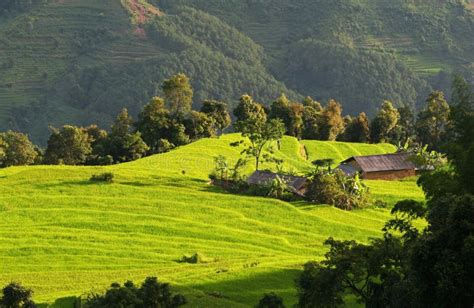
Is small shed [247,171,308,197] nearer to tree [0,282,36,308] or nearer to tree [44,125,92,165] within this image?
tree [44,125,92,165]

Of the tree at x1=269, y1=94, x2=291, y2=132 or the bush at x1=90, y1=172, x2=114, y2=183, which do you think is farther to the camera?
the tree at x1=269, y1=94, x2=291, y2=132

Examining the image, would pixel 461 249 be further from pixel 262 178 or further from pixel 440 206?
pixel 262 178

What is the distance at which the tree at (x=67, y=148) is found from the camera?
120 meters

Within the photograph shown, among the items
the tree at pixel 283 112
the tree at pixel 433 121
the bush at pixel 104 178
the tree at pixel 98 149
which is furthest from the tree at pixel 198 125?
the bush at pixel 104 178

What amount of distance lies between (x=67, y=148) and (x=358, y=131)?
5611 cm

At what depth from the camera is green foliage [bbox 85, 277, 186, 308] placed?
37812 mm

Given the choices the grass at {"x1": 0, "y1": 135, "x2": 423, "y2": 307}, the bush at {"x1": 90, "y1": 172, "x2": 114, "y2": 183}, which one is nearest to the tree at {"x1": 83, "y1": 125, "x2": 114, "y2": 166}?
the grass at {"x1": 0, "y1": 135, "x2": 423, "y2": 307}

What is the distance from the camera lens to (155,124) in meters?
127

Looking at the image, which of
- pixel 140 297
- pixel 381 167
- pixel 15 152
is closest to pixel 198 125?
pixel 15 152

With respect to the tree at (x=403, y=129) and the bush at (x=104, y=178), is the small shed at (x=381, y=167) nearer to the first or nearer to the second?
the bush at (x=104, y=178)

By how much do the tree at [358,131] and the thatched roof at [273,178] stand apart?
5868 cm

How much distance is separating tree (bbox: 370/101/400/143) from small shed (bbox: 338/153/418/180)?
1412 inches

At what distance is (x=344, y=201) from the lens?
87.7 metres

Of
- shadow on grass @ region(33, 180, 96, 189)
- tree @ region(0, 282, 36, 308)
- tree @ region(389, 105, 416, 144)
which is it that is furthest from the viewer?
tree @ region(389, 105, 416, 144)
